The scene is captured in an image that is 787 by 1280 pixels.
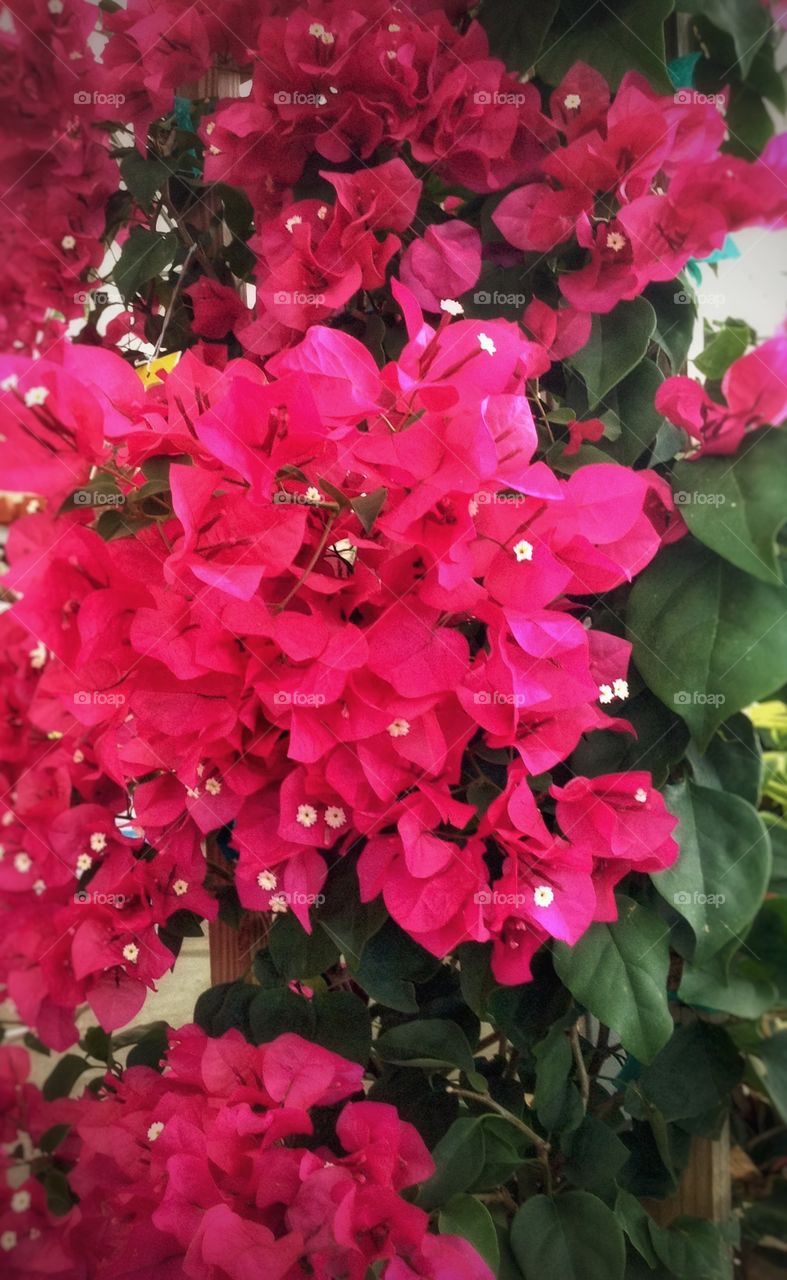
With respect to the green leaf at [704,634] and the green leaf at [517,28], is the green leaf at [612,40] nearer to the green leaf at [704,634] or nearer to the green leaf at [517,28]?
the green leaf at [517,28]

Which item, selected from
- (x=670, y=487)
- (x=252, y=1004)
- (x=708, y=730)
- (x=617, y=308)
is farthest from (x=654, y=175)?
(x=252, y=1004)

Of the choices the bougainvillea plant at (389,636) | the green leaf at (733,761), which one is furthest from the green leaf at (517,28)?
the green leaf at (733,761)

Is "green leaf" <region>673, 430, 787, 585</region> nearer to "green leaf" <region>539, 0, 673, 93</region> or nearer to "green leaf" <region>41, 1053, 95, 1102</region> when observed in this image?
"green leaf" <region>539, 0, 673, 93</region>

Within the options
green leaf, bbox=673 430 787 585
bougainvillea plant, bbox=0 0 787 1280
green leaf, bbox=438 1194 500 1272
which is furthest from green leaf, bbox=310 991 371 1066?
green leaf, bbox=673 430 787 585

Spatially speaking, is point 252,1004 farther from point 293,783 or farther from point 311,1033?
point 293,783

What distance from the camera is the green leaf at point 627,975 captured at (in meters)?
0.59

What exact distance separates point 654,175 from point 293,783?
1.49ft

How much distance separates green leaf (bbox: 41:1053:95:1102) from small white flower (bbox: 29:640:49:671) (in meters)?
0.27

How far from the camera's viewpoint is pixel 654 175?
61cm

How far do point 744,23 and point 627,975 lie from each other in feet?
2.02

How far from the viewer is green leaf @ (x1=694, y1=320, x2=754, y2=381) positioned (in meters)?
0.61

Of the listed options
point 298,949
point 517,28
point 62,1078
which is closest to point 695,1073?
point 298,949

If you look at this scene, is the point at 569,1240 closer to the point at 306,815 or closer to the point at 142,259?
the point at 306,815

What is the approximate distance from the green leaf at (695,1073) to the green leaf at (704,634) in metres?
0.21
